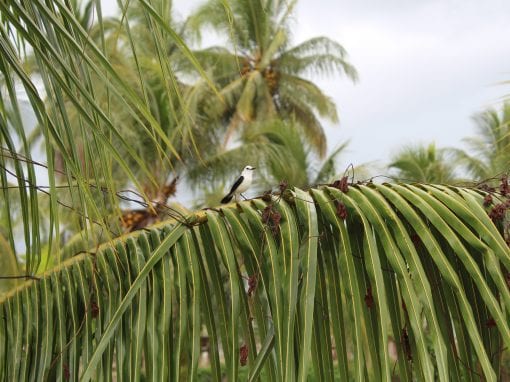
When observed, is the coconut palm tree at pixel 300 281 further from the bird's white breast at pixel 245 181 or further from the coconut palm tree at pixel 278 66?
the coconut palm tree at pixel 278 66

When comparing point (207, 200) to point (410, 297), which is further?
point (207, 200)

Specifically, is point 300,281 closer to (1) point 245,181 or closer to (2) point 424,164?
(1) point 245,181

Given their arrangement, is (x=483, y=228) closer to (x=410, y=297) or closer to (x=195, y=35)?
(x=410, y=297)

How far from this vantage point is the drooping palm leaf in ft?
3.10

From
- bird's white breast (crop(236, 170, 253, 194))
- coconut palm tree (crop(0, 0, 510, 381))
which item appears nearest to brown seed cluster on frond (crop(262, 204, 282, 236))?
coconut palm tree (crop(0, 0, 510, 381))

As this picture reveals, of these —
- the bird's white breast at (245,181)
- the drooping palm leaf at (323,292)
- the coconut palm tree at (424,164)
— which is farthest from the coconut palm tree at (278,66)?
the drooping palm leaf at (323,292)

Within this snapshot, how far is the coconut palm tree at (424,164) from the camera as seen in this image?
15.4 meters

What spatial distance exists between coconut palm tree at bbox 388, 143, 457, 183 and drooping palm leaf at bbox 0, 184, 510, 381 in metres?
14.0

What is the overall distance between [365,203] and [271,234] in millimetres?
163

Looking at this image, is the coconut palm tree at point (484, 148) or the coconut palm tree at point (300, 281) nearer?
the coconut palm tree at point (300, 281)

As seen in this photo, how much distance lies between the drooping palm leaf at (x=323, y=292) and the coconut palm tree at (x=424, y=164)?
14045 mm

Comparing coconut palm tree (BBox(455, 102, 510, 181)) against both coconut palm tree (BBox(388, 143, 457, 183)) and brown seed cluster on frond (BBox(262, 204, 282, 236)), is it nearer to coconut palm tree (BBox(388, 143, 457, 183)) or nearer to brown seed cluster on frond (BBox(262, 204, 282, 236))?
coconut palm tree (BBox(388, 143, 457, 183))

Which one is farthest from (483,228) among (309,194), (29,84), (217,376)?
(29,84)

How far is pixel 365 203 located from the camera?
1098mm
